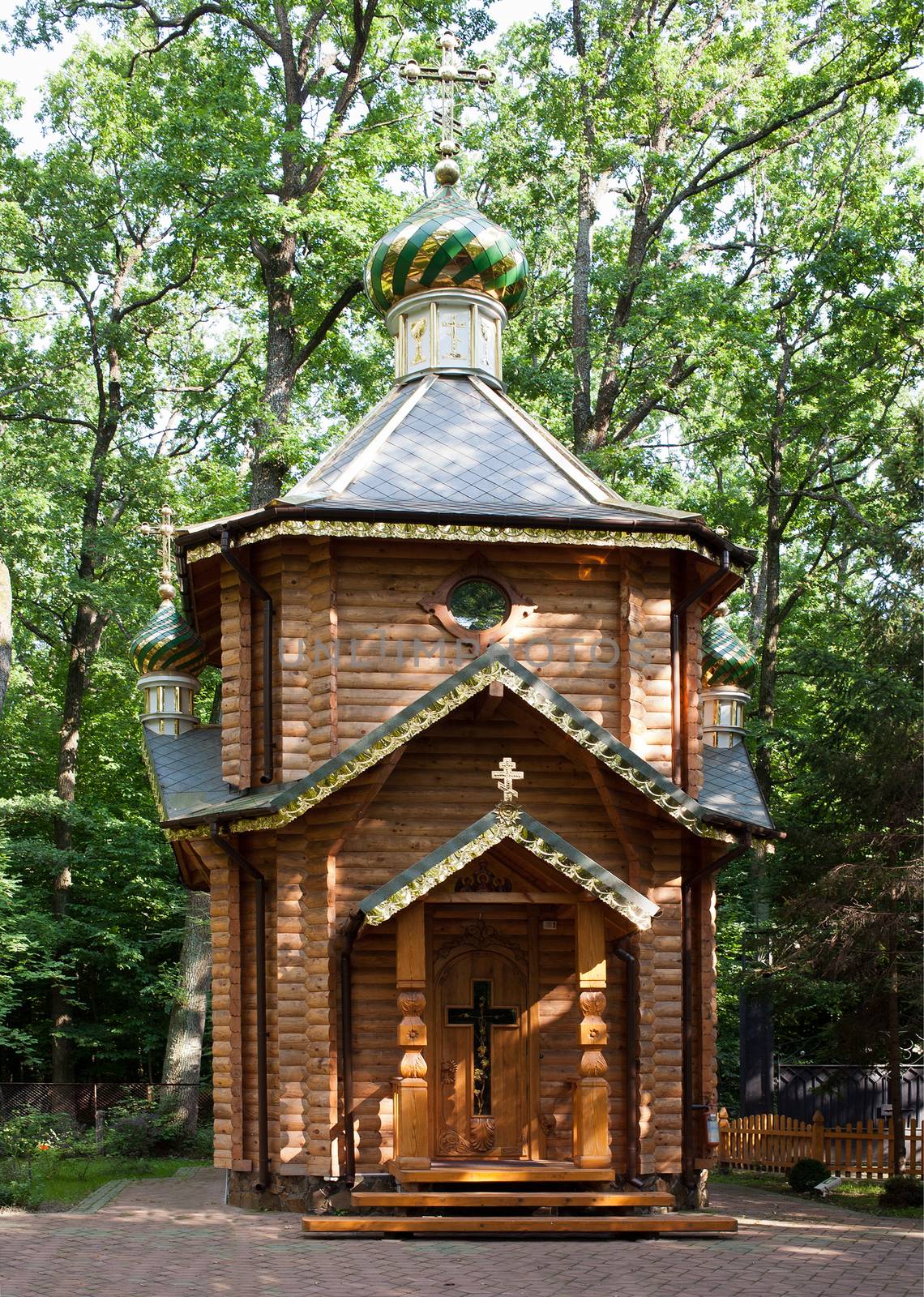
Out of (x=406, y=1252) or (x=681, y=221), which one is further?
(x=681, y=221)

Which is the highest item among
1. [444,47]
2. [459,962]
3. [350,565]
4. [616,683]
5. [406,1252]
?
[444,47]

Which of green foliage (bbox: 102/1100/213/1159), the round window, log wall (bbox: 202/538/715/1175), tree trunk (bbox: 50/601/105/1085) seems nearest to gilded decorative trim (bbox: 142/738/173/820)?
log wall (bbox: 202/538/715/1175)

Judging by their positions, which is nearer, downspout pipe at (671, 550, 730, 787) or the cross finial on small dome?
downspout pipe at (671, 550, 730, 787)

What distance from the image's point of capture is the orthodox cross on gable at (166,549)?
61.7 ft

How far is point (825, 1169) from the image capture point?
17.0m

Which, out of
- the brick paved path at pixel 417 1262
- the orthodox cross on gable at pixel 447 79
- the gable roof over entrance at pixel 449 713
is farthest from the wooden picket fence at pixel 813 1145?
the orthodox cross on gable at pixel 447 79

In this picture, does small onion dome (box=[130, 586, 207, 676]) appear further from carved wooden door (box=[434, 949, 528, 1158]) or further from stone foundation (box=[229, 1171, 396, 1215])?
stone foundation (box=[229, 1171, 396, 1215])

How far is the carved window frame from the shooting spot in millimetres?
→ 13898

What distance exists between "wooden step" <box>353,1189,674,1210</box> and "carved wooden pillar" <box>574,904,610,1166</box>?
304 mm

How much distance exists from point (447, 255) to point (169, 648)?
5624 millimetres

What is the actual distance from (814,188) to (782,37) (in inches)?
132

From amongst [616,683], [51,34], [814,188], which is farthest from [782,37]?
[616,683]

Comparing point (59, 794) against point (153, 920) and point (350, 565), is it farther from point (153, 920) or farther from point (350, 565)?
point (350, 565)

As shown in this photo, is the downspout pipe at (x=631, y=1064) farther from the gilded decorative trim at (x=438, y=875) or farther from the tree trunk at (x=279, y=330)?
the tree trunk at (x=279, y=330)
